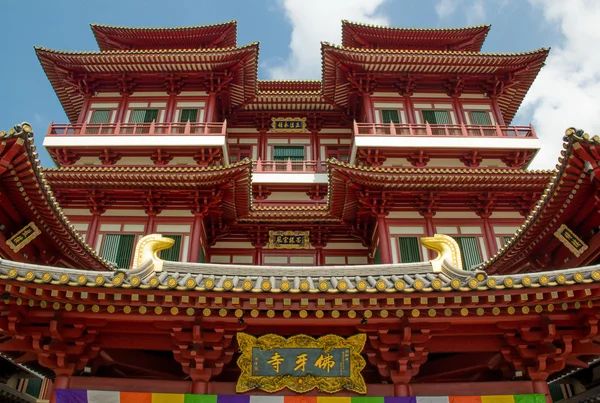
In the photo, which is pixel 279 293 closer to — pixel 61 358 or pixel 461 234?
pixel 61 358

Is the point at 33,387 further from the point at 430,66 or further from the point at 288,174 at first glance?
the point at 430,66

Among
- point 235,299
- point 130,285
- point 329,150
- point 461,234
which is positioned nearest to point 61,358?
point 130,285

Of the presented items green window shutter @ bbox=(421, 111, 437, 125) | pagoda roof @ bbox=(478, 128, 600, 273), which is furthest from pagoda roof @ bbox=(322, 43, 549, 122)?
pagoda roof @ bbox=(478, 128, 600, 273)

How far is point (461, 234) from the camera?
1808cm

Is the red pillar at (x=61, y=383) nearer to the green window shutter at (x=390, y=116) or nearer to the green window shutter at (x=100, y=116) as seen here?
the green window shutter at (x=100, y=116)

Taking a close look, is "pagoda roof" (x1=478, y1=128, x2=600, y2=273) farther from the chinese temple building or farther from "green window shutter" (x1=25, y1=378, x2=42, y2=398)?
"green window shutter" (x1=25, y1=378, x2=42, y2=398)

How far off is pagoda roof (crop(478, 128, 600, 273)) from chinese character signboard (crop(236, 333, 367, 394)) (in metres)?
5.47

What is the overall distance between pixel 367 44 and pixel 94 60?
13549 millimetres

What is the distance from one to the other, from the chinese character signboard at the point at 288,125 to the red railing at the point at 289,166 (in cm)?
239

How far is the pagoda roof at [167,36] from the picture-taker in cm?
2411

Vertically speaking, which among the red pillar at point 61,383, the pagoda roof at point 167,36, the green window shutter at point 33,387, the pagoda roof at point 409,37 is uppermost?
the pagoda roof at point 167,36

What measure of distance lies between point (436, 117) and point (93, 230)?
52.3ft

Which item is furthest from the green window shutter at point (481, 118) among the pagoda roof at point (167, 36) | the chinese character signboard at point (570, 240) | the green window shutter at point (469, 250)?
the pagoda roof at point (167, 36)

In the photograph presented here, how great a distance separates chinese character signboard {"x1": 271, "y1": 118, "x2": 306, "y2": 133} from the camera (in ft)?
82.9
